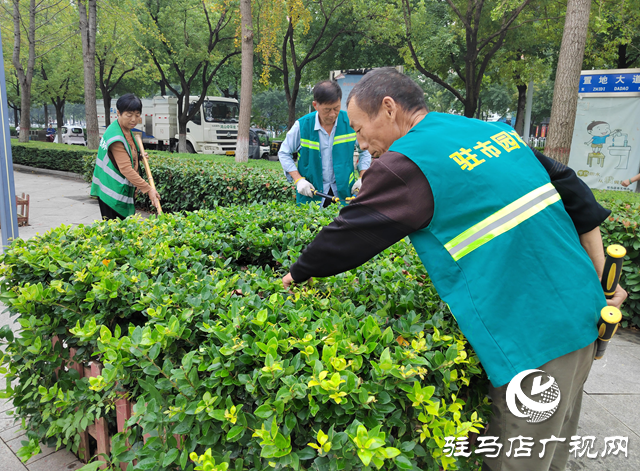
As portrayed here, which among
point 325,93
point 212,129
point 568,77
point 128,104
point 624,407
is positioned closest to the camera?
point 624,407

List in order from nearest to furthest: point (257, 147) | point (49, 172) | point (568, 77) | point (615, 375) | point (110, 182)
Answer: point (615, 375) → point (110, 182) → point (568, 77) → point (49, 172) → point (257, 147)

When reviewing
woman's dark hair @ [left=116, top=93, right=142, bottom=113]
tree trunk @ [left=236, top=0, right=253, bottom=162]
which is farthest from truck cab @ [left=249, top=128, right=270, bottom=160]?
woman's dark hair @ [left=116, top=93, right=142, bottom=113]

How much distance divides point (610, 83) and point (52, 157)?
1807cm

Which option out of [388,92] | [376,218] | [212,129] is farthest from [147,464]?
[212,129]

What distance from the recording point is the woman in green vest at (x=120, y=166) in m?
4.46

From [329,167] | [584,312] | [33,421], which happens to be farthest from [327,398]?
[329,167]

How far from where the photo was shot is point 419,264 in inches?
108

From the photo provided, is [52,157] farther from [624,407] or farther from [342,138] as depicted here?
[624,407]

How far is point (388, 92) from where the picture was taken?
5.96 feet

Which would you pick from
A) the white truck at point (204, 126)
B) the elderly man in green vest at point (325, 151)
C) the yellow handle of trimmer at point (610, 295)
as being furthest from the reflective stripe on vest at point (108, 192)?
the white truck at point (204, 126)

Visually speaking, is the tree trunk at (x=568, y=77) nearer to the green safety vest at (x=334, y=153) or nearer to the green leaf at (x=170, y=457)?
the green safety vest at (x=334, y=153)

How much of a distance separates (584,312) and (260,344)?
1.12 metres

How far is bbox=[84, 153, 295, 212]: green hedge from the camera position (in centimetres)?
734

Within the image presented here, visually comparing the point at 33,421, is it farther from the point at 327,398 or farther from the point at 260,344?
the point at 327,398
